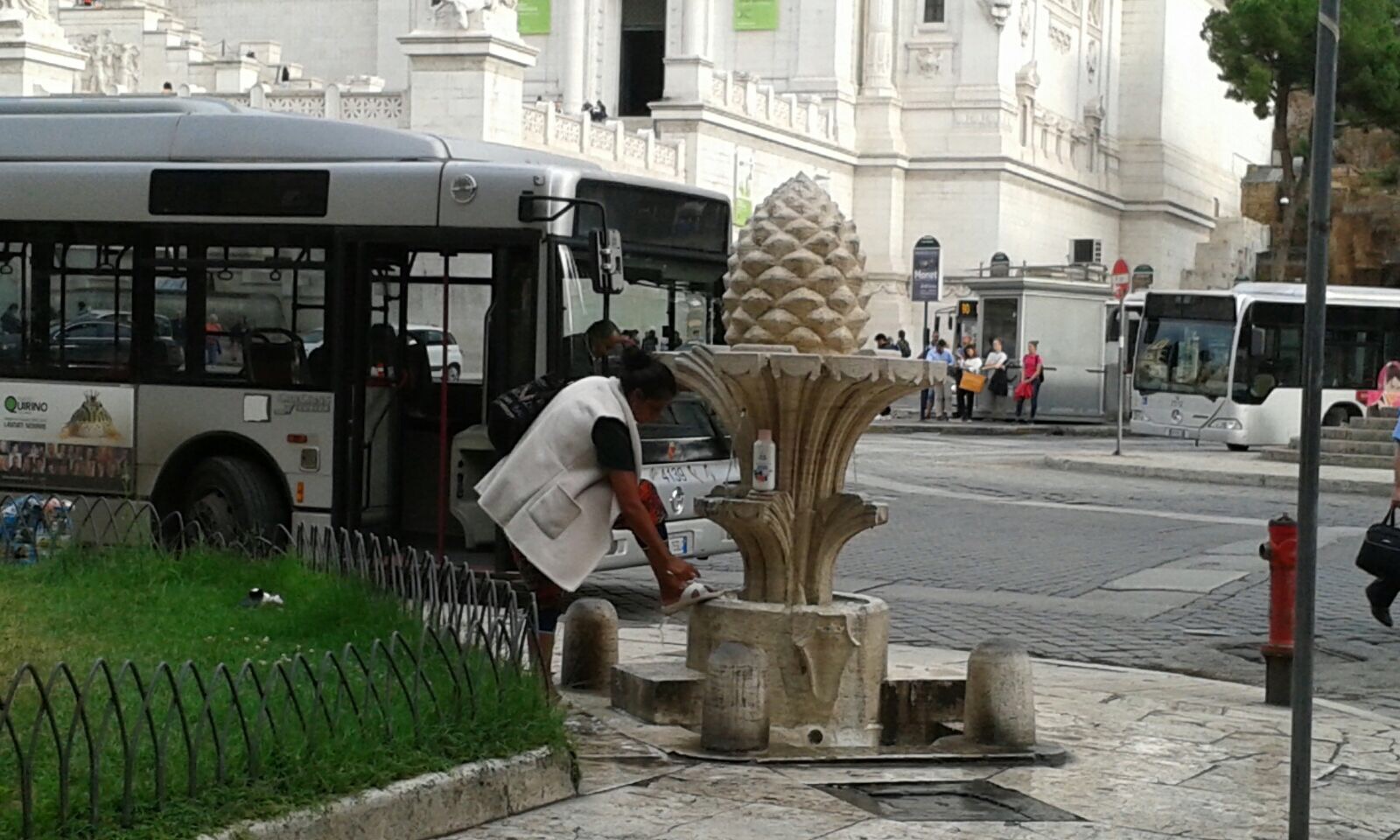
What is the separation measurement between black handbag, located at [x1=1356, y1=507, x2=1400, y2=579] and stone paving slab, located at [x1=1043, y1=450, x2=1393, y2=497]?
12.8m

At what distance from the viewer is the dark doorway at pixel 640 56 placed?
60.4 m

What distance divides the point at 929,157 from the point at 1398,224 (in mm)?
12630

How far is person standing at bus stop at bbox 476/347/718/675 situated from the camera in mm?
8125

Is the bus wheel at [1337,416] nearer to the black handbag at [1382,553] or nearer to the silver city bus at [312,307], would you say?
the silver city bus at [312,307]

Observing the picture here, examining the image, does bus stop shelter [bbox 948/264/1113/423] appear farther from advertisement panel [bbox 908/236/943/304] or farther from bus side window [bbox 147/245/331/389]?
bus side window [bbox 147/245/331/389]

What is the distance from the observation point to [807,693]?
841cm

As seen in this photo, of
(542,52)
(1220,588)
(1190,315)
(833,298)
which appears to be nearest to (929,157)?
(542,52)

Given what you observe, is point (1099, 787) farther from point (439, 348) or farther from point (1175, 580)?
point (1175, 580)

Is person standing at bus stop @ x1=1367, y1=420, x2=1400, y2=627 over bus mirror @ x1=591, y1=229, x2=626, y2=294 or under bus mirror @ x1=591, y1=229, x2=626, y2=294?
under

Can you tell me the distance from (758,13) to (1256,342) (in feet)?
97.0

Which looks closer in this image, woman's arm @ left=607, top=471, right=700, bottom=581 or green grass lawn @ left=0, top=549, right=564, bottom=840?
green grass lawn @ left=0, top=549, right=564, bottom=840

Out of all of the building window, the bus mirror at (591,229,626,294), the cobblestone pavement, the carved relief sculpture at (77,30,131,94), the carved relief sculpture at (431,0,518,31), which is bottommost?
the cobblestone pavement

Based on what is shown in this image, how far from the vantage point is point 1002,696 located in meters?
8.26

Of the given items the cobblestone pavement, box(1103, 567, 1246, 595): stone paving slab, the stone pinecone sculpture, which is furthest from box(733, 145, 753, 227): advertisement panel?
the stone pinecone sculpture
